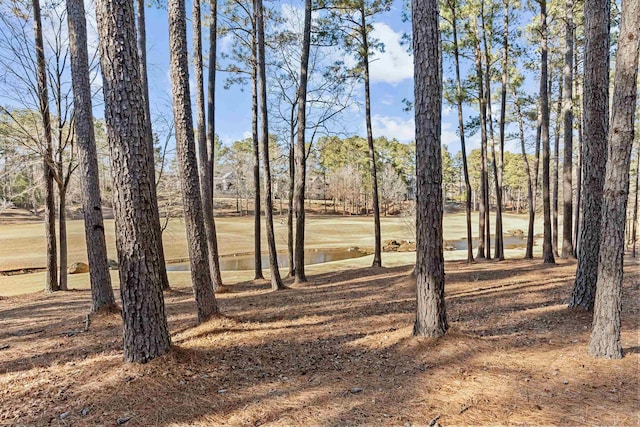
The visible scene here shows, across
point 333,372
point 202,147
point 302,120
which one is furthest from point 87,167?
point 333,372

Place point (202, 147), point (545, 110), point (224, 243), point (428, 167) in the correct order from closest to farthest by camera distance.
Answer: point (428, 167) < point (202, 147) < point (545, 110) < point (224, 243)

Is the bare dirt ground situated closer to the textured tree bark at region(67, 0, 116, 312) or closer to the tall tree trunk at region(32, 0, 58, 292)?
the textured tree bark at region(67, 0, 116, 312)

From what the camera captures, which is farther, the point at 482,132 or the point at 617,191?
the point at 482,132

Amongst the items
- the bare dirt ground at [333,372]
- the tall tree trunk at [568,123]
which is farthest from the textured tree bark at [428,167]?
the tall tree trunk at [568,123]

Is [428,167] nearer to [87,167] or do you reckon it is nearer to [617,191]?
[617,191]

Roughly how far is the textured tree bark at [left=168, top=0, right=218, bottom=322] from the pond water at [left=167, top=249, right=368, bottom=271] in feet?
50.7

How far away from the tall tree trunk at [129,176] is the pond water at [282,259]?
16.8m

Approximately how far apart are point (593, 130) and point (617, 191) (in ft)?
5.58

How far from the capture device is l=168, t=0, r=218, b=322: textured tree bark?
471cm

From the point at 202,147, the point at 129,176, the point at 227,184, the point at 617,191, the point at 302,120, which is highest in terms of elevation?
the point at 227,184

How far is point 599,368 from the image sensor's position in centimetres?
313

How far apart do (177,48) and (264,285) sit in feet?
22.7

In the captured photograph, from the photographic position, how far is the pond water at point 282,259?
823 inches

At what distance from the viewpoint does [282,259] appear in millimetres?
23406
